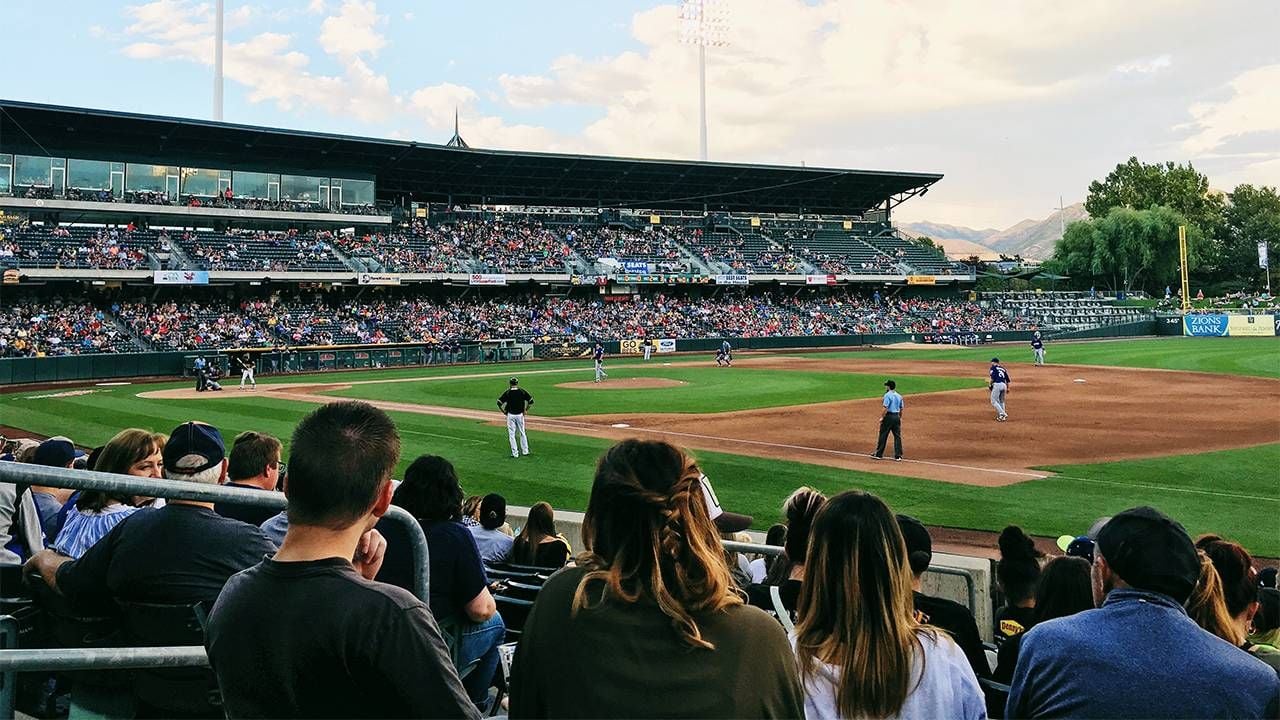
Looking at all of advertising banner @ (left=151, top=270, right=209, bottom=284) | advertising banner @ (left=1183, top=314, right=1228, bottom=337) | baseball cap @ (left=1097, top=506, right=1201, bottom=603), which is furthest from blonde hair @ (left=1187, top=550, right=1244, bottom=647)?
advertising banner @ (left=1183, top=314, right=1228, bottom=337)


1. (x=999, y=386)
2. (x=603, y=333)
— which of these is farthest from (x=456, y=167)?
(x=999, y=386)

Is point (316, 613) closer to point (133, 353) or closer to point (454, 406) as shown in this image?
point (454, 406)

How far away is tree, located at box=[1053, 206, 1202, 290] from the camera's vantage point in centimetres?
9450

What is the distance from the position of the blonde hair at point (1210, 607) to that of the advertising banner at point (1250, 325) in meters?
75.9

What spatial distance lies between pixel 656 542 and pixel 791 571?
9.07ft

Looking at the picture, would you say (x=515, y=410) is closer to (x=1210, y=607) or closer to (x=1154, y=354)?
(x=1210, y=607)

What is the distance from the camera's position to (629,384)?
121ft

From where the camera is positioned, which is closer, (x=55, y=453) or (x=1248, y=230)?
(x=55, y=453)

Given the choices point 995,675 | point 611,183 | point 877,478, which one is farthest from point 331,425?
point 611,183

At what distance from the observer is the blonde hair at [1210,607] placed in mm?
4133

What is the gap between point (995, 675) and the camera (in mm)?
4191

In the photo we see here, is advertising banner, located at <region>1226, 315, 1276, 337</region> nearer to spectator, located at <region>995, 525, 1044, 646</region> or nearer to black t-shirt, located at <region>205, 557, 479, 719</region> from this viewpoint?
spectator, located at <region>995, 525, 1044, 646</region>

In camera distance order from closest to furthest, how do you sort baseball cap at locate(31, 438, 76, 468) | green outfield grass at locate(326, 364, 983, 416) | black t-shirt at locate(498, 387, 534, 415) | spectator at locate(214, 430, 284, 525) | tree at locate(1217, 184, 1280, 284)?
spectator at locate(214, 430, 284, 525) → baseball cap at locate(31, 438, 76, 468) → black t-shirt at locate(498, 387, 534, 415) → green outfield grass at locate(326, 364, 983, 416) → tree at locate(1217, 184, 1280, 284)

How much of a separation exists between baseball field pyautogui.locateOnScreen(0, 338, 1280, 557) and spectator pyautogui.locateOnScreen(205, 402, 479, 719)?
11.5 m
